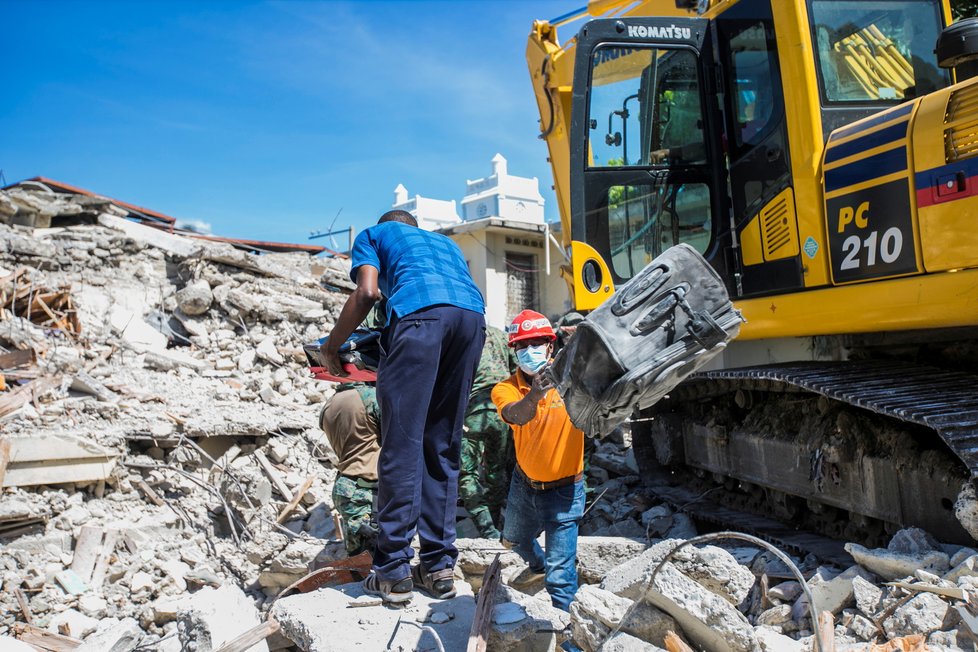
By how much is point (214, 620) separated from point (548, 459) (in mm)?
1608

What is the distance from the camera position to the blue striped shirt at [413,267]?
322 cm

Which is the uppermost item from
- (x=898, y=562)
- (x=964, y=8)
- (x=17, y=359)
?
(x=964, y=8)

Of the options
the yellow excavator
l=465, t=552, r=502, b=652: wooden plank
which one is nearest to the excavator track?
the yellow excavator

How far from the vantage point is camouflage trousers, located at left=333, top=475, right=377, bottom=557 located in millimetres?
4746

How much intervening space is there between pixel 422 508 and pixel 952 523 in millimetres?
2573

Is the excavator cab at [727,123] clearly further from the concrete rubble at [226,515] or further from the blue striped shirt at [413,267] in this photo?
the blue striped shirt at [413,267]

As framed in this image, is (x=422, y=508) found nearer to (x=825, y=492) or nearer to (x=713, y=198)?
(x=825, y=492)

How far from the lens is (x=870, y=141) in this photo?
4.04 meters

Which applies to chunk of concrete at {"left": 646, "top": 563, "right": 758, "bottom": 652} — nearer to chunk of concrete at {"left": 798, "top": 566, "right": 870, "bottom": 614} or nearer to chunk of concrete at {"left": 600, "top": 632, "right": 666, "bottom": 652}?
chunk of concrete at {"left": 600, "top": 632, "right": 666, "bottom": 652}

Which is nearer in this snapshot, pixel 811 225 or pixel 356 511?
pixel 811 225

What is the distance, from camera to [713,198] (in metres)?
5.24

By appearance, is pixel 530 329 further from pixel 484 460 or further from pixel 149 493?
pixel 149 493

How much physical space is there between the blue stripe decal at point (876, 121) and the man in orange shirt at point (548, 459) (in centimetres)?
206

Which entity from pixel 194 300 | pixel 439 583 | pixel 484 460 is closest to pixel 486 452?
pixel 484 460
